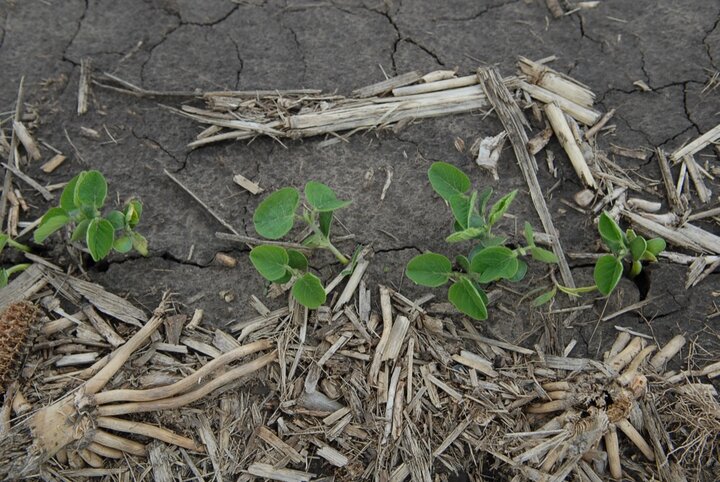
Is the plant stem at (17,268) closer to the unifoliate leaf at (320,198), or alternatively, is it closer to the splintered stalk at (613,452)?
the unifoliate leaf at (320,198)

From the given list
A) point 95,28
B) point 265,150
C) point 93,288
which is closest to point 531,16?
point 265,150

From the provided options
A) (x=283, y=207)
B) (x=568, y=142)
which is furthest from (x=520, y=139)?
(x=283, y=207)

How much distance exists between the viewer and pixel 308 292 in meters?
2.06

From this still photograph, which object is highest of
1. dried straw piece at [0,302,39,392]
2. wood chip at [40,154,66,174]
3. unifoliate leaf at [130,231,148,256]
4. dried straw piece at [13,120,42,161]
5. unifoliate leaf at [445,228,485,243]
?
unifoliate leaf at [445,228,485,243]

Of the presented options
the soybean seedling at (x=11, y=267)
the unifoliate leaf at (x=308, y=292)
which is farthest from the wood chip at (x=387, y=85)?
the soybean seedling at (x=11, y=267)

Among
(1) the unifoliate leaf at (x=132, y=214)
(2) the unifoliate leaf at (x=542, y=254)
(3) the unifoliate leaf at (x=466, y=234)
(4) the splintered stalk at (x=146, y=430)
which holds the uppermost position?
(3) the unifoliate leaf at (x=466, y=234)

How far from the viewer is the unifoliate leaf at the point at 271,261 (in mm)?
2051

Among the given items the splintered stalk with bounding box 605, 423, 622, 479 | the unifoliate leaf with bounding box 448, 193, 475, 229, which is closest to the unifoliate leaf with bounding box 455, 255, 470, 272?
the unifoliate leaf with bounding box 448, 193, 475, 229

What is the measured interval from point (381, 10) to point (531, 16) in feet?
2.44

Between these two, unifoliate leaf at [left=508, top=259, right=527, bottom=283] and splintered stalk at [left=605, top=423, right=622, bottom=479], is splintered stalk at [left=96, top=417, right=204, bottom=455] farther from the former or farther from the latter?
splintered stalk at [left=605, top=423, right=622, bottom=479]

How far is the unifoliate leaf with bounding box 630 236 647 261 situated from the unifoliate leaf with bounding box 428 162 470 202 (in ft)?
2.14

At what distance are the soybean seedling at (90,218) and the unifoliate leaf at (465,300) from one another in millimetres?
1235

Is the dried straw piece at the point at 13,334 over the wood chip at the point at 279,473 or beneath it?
over

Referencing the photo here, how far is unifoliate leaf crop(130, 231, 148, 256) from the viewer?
2.24 meters
